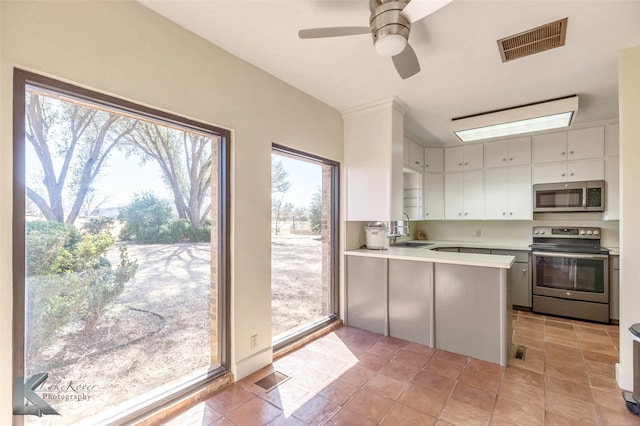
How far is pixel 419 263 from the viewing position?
2.95m

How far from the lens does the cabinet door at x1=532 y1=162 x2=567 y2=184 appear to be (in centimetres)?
391

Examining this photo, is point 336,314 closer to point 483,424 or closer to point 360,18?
point 483,424

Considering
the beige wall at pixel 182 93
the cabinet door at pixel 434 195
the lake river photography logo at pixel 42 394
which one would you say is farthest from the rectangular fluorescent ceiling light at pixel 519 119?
the lake river photography logo at pixel 42 394

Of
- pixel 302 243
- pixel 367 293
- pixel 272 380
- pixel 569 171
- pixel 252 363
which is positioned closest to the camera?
pixel 272 380

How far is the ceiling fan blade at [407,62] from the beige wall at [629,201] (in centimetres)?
165

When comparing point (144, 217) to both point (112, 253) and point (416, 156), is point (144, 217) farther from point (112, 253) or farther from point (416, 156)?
point (416, 156)

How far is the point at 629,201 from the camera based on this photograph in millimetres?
2082

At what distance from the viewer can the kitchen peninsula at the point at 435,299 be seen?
Result: 2549 millimetres

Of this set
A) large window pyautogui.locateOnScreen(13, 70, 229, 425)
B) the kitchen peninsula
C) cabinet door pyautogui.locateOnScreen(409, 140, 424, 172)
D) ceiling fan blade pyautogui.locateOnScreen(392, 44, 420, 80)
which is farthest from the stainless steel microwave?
large window pyautogui.locateOnScreen(13, 70, 229, 425)

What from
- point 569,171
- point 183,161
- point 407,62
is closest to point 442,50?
point 407,62

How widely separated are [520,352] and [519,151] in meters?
2.87

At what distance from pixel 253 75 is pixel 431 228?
4.16 metres

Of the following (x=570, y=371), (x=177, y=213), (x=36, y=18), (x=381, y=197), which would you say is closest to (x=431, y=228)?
(x=381, y=197)

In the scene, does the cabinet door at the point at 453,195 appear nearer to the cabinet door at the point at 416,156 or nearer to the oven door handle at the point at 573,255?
the cabinet door at the point at 416,156
